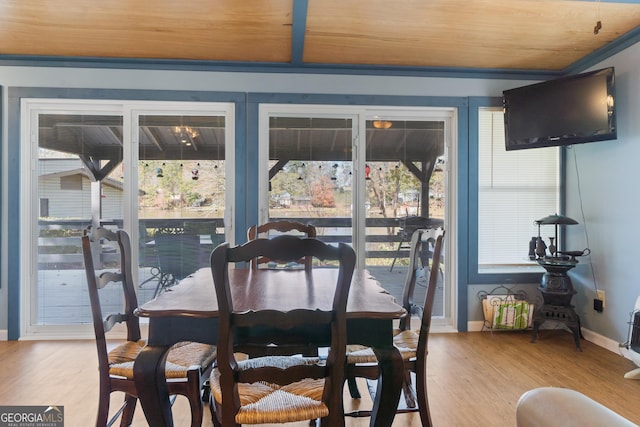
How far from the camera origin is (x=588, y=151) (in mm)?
3363

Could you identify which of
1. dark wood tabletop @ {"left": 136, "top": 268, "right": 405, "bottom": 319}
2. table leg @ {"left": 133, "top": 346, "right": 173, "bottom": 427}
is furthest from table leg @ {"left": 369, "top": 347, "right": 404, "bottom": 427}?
table leg @ {"left": 133, "top": 346, "right": 173, "bottom": 427}

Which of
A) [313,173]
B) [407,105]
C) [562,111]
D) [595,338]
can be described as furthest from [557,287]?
[313,173]

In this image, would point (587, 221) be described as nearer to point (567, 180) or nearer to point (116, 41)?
point (567, 180)

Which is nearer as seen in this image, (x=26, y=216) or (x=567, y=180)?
(x=26, y=216)

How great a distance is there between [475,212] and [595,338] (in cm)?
145

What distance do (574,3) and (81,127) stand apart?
3947 millimetres

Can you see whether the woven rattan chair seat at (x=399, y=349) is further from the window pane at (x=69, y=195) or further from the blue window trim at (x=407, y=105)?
the window pane at (x=69, y=195)

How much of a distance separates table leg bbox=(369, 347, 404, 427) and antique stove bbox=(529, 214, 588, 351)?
2367 mm

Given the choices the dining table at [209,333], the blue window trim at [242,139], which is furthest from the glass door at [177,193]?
the dining table at [209,333]

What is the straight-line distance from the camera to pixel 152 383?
4.78ft

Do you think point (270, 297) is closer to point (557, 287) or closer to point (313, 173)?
point (313, 173)

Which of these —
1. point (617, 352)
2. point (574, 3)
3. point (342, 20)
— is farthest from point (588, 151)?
point (342, 20)

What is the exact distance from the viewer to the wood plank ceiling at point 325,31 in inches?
97.7

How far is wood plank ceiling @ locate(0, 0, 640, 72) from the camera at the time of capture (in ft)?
8.14
